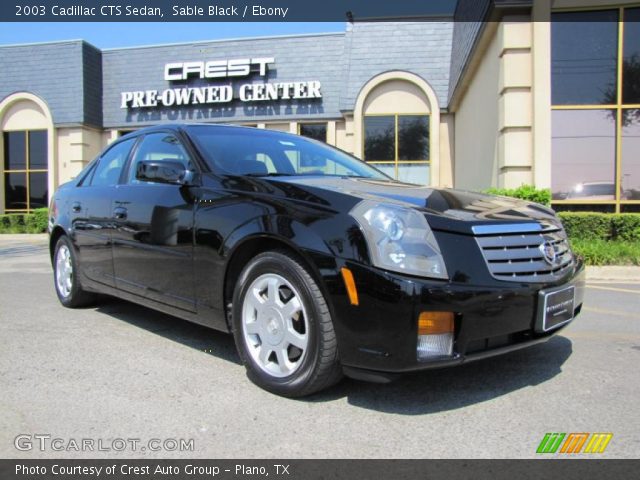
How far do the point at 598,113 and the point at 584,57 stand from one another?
1.05m

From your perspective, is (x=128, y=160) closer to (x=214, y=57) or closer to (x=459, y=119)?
(x=459, y=119)

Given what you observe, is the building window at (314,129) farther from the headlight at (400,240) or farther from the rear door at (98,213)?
the headlight at (400,240)

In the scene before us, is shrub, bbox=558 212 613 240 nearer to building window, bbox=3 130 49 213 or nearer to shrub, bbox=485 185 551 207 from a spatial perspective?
shrub, bbox=485 185 551 207

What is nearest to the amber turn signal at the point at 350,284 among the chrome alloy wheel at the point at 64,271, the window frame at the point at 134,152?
the window frame at the point at 134,152

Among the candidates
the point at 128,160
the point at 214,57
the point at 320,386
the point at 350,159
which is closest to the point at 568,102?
the point at 350,159

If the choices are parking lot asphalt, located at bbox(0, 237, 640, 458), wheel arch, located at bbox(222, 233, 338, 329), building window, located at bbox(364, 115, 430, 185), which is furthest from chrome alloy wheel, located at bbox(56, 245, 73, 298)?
building window, located at bbox(364, 115, 430, 185)

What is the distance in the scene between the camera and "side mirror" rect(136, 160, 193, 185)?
3.45 metres

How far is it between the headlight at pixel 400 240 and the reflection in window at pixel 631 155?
8.91m

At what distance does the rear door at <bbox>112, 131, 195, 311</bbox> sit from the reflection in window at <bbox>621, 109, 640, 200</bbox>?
29.4ft

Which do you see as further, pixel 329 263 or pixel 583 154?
pixel 583 154

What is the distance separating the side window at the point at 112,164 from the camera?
14.7 ft

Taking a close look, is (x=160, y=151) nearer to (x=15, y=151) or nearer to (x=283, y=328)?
(x=283, y=328)

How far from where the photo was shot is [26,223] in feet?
56.7

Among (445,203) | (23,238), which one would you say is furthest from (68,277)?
(23,238)
